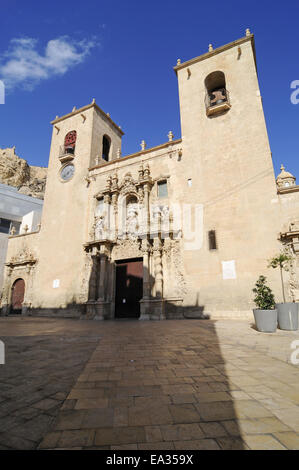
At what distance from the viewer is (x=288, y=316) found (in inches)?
281

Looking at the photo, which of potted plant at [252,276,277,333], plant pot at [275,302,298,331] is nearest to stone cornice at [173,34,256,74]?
potted plant at [252,276,277,333]

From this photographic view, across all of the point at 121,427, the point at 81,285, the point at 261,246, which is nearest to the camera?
the point at 121,427

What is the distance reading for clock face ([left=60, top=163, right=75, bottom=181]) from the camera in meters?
19.0

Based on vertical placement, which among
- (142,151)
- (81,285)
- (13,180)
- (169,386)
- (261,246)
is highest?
(13,180)

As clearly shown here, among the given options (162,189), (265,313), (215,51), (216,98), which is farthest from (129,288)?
(215,51)

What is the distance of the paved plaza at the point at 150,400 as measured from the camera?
67.9 inches

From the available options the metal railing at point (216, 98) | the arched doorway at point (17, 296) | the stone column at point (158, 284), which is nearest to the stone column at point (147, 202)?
the stone column at point (158, 284)

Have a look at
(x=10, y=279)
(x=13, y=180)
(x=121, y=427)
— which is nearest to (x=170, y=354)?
(x=121, y=427)

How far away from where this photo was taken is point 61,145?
2048cm

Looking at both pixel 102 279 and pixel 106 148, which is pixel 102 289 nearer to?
pixel 102 279

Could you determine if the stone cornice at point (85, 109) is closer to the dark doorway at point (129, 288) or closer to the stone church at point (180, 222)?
the stone church at point (180, 222)

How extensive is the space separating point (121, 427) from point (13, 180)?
4432 centimetres

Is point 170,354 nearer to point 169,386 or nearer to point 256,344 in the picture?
point 169,386

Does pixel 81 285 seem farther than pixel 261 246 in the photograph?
Yes
